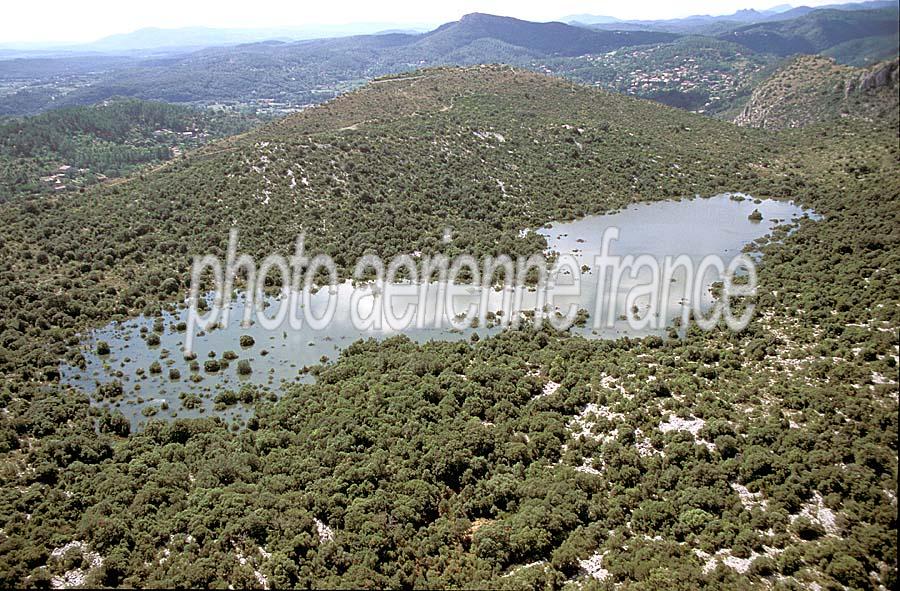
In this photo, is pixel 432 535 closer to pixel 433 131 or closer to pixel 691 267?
pixel 691 267

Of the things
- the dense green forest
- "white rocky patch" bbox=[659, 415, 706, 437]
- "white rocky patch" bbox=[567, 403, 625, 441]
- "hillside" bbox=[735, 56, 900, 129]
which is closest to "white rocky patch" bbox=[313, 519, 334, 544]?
A: the dense green forest

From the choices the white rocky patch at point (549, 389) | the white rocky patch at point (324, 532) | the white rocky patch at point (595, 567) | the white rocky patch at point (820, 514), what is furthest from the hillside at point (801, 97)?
the white rocky patch at point (324, 532)

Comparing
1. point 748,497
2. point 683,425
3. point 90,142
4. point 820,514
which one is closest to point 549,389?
point 683,425

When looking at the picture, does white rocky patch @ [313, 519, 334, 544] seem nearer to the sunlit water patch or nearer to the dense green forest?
the dense green forest

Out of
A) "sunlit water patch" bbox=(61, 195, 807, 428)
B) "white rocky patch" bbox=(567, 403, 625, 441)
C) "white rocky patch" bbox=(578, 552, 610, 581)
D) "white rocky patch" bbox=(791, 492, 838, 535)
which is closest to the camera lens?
"white rocky patch" bbox=(578, 552, 610, 581)

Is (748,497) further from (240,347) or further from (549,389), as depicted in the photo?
(240,347)

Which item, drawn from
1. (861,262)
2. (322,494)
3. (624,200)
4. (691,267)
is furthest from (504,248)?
(322,494)
